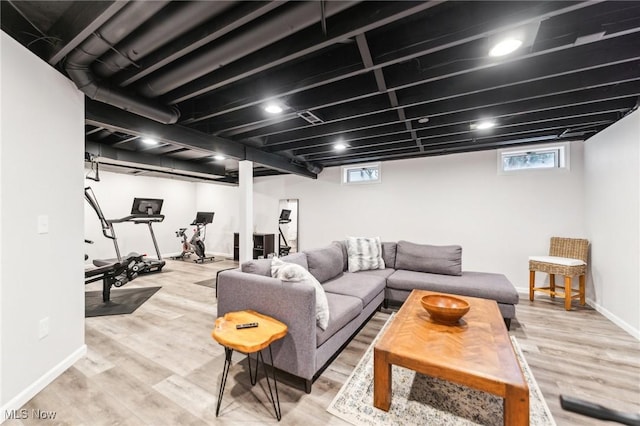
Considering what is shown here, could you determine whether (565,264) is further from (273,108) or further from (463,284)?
(273,108)

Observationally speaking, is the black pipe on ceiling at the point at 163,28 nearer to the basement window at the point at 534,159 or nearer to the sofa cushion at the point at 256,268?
the sofa cushion at the point at 256,268

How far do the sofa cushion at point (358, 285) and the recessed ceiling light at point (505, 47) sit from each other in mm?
2332

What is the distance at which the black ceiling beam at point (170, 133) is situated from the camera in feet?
8.48

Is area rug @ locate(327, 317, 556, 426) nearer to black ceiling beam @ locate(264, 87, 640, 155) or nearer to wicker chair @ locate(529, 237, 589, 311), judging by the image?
wicker chair @ locate(529, 237, 589, 311)

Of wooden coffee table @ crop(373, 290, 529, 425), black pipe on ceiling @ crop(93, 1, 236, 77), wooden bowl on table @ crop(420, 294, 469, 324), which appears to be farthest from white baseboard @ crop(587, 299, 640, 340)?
black pipe on ceiling @ crop(93, 1, 236, 77)

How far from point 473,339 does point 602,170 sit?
3430 mm

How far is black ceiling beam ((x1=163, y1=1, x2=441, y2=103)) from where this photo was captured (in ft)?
4.93

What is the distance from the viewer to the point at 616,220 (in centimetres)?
308

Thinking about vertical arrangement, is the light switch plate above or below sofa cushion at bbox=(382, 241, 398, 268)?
above

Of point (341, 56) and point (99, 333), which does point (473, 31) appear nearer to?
point (341, 56)

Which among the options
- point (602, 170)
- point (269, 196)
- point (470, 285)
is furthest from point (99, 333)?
point (602, 170)

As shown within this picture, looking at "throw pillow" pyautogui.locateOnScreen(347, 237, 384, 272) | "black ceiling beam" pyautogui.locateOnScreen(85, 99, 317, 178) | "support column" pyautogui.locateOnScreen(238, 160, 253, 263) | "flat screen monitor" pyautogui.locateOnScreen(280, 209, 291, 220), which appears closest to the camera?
"black ceiling beam" pyautogui.locateOnScreen(85, 99, 317, 178)

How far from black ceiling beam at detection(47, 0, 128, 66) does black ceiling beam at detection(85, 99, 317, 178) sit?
0.76 meters

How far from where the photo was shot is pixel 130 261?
439cm
